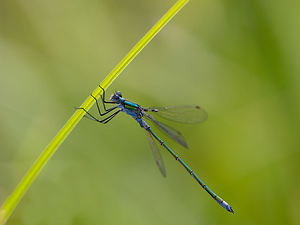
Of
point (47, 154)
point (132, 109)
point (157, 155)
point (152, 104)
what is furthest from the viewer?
point (152, 104)

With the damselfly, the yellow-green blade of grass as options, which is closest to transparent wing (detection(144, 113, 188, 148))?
the damselfly

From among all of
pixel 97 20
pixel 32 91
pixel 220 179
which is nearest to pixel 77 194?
pixel 32 91

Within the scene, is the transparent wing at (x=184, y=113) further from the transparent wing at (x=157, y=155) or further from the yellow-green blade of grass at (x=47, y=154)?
the yellow-green blade of grass at (x=47, y=154)

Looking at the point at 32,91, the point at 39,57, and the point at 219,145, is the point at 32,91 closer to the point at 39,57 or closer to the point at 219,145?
the point at 39,57

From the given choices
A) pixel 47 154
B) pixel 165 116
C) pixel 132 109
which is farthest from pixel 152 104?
pixel 47 154

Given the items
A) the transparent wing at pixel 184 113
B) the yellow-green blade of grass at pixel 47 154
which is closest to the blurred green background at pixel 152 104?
the transparent wing at pixel 184 113

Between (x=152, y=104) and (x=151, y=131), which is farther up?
(x=152, y=104)

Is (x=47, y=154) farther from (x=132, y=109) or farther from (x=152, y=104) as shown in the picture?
(x=152, y=104)
